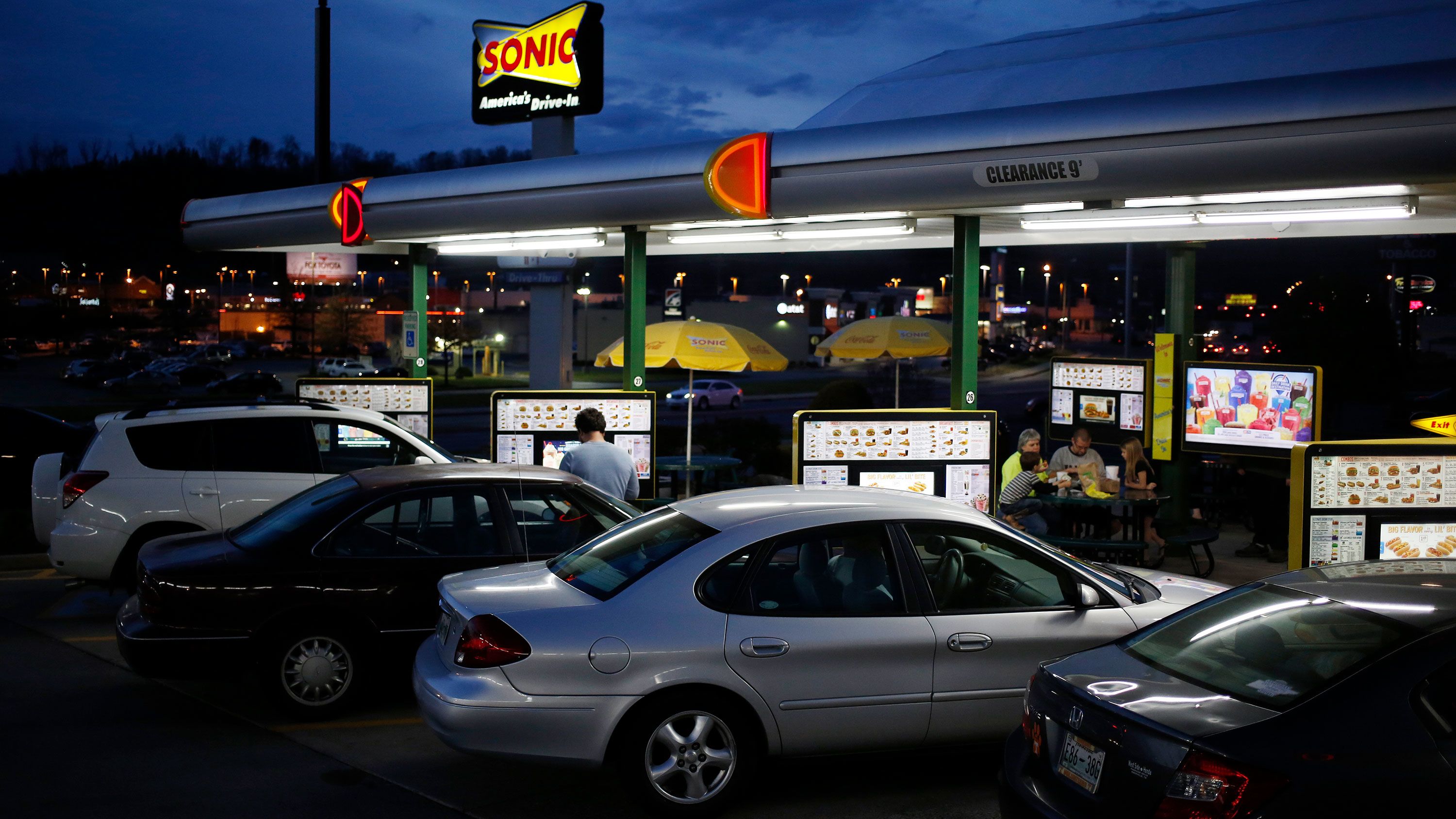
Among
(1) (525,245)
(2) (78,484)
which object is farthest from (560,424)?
(1) (525,245)

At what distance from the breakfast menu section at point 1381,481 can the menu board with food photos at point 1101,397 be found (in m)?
6.61

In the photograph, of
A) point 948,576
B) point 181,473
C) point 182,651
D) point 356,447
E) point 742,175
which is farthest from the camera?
point 742,175

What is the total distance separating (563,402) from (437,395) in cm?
3862

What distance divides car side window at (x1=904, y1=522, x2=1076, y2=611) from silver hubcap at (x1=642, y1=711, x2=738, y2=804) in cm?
120

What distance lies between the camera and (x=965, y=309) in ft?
36.8

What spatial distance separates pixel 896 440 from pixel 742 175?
10.6ft

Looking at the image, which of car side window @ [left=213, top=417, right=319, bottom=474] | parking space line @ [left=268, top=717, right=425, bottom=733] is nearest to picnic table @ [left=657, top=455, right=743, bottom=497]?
→ car side window @ [left=213, top=417, right=319, bottom=474]

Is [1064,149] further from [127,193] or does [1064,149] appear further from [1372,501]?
[127,193]

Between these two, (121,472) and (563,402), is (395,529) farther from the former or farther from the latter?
(563,402)

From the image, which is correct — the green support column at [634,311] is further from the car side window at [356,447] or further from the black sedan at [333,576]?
the black sedan at [333,576]

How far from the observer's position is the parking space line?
651cm

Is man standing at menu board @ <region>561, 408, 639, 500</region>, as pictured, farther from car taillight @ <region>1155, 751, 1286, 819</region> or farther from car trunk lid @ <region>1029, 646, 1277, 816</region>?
car taillight @ <region>1155, 751, 1286, 819</region>

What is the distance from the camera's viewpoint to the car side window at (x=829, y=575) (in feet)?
17.1

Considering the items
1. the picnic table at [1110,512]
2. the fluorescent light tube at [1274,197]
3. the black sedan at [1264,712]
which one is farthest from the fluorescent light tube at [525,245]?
the black sedan at [1264,712]
